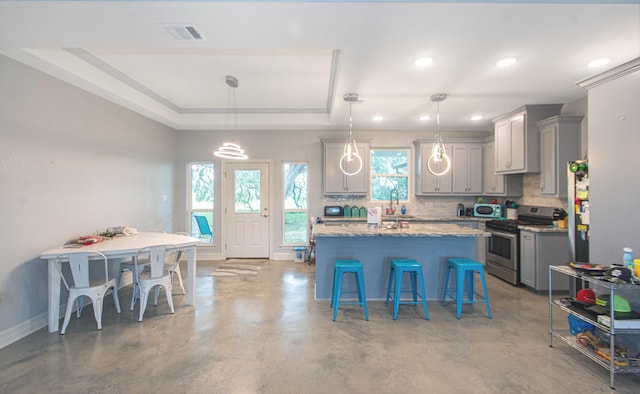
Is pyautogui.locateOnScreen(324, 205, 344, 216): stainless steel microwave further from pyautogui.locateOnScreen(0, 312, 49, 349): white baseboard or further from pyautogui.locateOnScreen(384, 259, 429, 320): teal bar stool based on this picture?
pyautogui.locateOnScreen(0, 312, 49, 349): white baseboard

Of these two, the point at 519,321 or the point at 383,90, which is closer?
the point at 519,321

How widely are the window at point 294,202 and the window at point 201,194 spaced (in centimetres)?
154

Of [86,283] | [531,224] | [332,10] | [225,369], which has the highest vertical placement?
A: [332,10]

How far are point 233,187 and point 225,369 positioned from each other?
401 cm

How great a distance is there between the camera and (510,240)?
13.5 feet

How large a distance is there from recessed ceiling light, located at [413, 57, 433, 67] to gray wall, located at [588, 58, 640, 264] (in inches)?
57.2

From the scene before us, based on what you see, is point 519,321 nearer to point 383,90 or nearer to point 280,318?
point 280,318

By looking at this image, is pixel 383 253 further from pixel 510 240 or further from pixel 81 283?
pixel 81 283

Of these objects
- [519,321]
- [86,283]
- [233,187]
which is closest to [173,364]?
[86,283]

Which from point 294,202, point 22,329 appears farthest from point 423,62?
point 22,329

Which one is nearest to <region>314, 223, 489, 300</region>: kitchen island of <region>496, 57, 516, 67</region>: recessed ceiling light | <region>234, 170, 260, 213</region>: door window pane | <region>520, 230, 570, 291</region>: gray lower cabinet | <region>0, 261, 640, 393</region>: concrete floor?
<region>0, 261, 640, 393</region>: concrete floor

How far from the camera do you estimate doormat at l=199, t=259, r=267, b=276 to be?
4715 mm

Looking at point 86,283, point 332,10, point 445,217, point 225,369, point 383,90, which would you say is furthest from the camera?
point 445,217

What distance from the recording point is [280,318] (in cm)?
307
